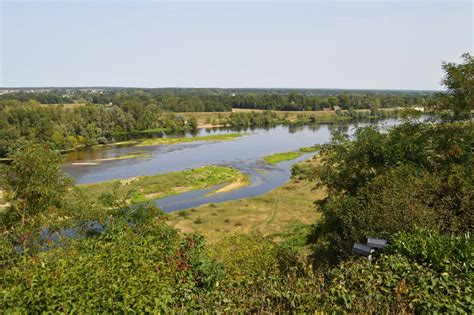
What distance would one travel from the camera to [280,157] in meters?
56.4

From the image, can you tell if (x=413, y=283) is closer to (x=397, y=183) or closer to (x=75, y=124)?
(x=397, y=183)

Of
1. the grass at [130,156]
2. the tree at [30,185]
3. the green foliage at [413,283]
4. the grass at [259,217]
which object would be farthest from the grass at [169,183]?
the green foliage at [413,283]

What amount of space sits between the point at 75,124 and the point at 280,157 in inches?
1606

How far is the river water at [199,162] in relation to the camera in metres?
38.0

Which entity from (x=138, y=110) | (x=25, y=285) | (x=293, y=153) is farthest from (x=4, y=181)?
(x=138, y=110)

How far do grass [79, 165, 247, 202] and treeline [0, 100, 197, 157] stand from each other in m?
18.3

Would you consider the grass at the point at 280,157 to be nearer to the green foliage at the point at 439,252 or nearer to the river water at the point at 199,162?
the river water at the point at 199,162

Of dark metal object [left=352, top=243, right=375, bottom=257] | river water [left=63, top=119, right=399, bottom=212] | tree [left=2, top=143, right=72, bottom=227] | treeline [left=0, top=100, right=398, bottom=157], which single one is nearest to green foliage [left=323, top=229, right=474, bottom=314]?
dark metal object [left=352, top=243, right=375, bottom=257]

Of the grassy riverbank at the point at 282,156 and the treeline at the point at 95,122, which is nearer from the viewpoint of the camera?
the grassy riverbank at the point at 282,156

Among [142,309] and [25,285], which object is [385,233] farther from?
[25,285]

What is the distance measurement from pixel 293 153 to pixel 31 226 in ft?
158

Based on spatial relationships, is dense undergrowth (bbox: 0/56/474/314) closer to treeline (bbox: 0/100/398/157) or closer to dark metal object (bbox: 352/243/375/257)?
dark metal object (bbox: 352/243/375/257)

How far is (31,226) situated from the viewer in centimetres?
1459

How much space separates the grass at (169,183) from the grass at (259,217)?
7.04 metres
